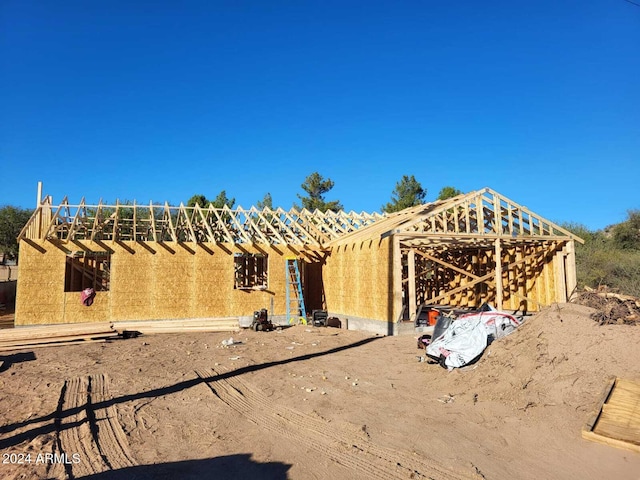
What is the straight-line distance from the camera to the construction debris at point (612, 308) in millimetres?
6730

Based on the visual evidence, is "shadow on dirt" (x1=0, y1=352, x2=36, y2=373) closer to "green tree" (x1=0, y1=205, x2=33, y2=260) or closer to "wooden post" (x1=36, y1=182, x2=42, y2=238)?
"wooden post" (x1=36, y1=182, x2=42, y2=238)

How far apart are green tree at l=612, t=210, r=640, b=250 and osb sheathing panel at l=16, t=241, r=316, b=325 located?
2406 cm

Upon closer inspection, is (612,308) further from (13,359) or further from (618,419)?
(13,359)

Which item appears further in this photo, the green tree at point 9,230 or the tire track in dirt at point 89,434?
the green tree at point 9,230

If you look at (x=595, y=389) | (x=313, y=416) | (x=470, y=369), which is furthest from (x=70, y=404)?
(x=595, y=389)

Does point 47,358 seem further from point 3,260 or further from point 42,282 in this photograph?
point 3,260

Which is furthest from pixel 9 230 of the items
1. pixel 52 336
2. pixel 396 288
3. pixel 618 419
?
pixel 618 419

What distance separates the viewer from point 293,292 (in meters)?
17.0

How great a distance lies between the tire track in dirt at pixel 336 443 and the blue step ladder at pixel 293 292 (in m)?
9.35

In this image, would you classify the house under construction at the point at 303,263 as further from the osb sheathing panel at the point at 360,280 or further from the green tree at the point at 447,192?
the green tree at the point at 447,192

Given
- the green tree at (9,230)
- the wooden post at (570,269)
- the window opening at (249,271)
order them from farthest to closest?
the green tree at (9,230) < the window opening at (249,271) < the wooden post at (570,269)

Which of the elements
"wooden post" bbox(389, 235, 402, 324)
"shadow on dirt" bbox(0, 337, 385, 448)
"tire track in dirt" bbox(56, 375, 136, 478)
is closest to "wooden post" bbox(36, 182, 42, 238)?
"tire track in dirt" bbox(56, 375, 136, 478)

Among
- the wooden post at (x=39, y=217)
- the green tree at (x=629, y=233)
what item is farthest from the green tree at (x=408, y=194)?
the wooden post at (x=39, y=217)

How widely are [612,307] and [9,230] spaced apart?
38299 millimetres
